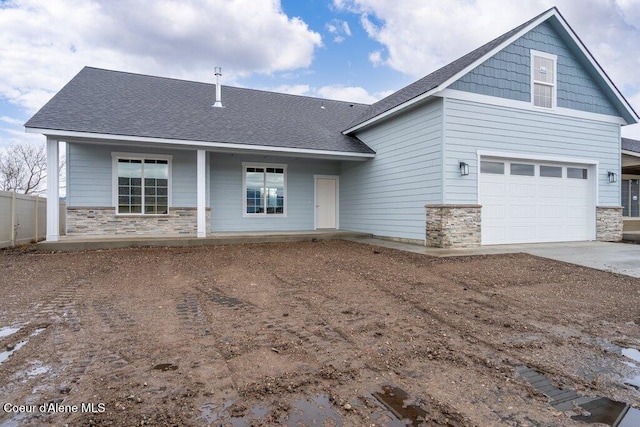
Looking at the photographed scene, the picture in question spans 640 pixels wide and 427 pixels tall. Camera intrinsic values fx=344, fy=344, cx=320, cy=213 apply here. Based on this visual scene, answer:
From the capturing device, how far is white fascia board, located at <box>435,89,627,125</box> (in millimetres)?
9289

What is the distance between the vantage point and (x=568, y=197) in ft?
36.4

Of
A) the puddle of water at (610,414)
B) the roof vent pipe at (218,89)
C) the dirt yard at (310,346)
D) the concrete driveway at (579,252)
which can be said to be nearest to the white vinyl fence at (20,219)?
the dirt yard at (310,346)

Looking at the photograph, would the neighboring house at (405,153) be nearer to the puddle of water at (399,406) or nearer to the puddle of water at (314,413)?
the puddle of water at (399,406)

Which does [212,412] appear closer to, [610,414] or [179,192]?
[610,414]

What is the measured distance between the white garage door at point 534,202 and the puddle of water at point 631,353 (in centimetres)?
680

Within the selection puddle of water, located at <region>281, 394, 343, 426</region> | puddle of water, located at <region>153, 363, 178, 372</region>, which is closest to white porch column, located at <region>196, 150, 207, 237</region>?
puddle of water, located at <region>153, 363, 178, 372</region>

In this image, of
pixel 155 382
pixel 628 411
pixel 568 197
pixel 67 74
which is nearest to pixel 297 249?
pixel 155 382

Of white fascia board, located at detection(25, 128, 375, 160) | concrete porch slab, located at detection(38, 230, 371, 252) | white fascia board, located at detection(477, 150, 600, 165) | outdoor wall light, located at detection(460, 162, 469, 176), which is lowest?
concrete porch slab, located at detection(38, 230, 371, 252)

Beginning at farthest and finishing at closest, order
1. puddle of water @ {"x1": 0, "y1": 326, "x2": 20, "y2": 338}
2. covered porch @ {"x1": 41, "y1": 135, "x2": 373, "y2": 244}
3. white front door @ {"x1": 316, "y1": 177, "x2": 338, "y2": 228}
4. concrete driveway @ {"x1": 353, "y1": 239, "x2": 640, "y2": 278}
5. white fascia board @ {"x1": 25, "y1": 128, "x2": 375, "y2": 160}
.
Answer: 1. white front door @ {"x1": 316, "y1": 177, "x2": 338, "y2": 228}
2. covered porch @ {"x1": 41, "y1": 135, "x2": 373, "y2": 244}
3. white fascia board @ {"x1": 25, "y1": 128, "x2": 375, "y2": 160}
4. concrete driveway @ {"x1": 353, "y1": 239, "x2": 640, "y2": 278}
5. puddle of water @ {"x1": 0, "y1": 326, "x2": 20, "y2": 338}

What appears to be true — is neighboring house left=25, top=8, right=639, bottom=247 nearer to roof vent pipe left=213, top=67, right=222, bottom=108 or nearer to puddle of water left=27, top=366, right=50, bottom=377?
roof vent pipe left=213, top=67, right=222, bottom=108

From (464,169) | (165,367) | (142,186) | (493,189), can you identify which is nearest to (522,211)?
(493,189)

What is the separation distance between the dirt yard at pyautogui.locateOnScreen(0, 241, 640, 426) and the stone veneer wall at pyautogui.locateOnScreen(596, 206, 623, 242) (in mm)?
6503

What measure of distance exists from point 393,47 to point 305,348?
18.1 meters

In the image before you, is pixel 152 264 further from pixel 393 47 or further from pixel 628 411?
pixel 393 47
